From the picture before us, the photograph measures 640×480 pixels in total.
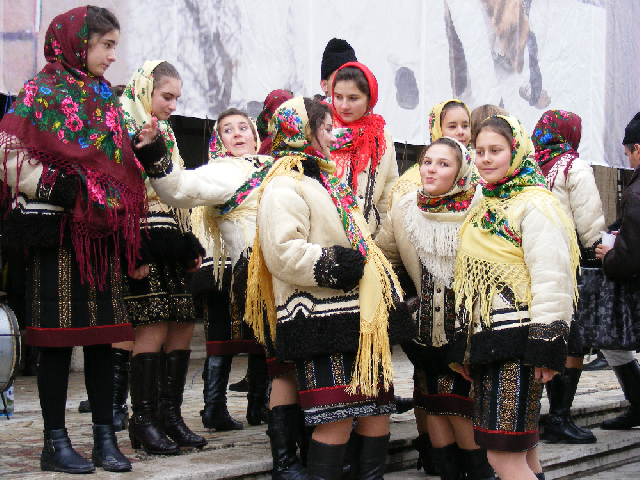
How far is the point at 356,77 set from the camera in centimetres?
398

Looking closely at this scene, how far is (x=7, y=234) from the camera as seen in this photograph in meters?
3.04

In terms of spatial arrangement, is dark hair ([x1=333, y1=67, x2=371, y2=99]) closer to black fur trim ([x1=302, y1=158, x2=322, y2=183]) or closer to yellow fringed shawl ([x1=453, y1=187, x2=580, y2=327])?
black fur trim ([x1=302, y1=158, x2=322, y2=183])

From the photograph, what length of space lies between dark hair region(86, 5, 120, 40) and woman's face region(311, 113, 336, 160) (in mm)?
913

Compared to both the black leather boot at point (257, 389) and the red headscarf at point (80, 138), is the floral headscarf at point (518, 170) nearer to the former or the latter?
the red headscarf at point (80, 138)

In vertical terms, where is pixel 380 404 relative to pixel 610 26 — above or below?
below

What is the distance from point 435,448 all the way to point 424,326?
0.57 meters

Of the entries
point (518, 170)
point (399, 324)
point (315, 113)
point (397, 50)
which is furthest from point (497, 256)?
point (397, 50)

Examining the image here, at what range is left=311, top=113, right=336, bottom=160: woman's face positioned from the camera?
125 inches

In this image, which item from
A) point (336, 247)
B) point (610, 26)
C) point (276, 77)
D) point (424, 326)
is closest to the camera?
point (336, 247)

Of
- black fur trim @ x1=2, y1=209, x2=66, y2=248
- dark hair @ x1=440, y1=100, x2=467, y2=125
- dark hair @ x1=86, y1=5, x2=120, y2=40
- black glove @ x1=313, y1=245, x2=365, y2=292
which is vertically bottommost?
black glove @ x1=313, y1=245, x2=365, y2=292

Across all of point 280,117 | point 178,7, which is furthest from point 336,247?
point 178,7

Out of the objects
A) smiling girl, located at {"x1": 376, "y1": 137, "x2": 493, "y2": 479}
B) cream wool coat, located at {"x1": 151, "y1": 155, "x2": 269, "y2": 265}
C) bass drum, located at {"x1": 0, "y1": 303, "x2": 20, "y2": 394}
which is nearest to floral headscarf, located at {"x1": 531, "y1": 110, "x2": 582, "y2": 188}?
smiling girl, located at {"x1": 376, "y1": 137, "x2": 493, "y2": 479}

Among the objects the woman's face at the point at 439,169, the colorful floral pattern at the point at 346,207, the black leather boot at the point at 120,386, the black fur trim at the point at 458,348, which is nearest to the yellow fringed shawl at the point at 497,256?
the black fur trim at the point at 458,348

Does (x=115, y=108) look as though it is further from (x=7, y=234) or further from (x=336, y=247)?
(x=336, y=247)
